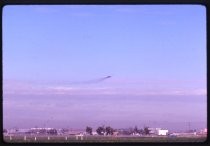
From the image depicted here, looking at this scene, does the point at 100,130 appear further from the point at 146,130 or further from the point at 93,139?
the point at 146,130

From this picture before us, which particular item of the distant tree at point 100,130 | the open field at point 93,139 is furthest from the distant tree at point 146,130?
the distant tree at point 100,130

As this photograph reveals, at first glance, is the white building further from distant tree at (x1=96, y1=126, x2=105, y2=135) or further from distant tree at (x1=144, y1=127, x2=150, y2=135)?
distant tree at (x1=96, y1=126, x2=105, y2=135)

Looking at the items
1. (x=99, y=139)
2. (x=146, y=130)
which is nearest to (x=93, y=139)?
(x=99, y=139)

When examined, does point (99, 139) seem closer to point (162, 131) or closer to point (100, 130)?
point (100, 130)

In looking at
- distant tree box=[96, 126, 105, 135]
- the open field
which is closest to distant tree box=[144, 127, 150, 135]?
the open field

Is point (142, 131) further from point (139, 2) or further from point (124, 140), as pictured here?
point (139, 2)

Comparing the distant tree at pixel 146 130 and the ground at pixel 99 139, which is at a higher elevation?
the distant tree at pixel 146 130

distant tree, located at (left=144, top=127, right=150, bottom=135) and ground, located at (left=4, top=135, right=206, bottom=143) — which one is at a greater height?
distant tree, located at (left=144, top=127, right=150, bottom=135)

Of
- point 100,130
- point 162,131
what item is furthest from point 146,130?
point 100,130

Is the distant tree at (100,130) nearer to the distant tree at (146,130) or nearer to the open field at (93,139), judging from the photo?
the open field at (93,139)

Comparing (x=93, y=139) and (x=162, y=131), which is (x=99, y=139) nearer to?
(x=93, y=139)

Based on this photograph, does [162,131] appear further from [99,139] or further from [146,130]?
[99,139]
